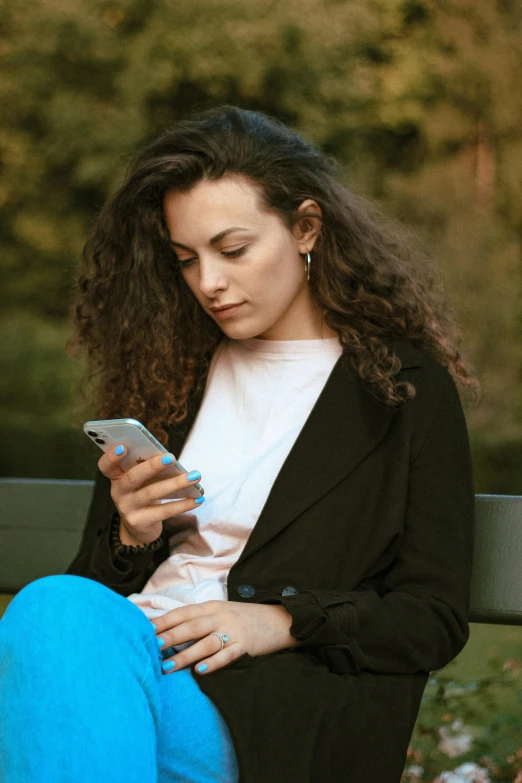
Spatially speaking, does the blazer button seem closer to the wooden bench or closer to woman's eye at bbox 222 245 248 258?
woman's eye at bbox 222 245 248 258

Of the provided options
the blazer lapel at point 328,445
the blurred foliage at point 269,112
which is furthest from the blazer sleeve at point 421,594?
the blurred foliage at point 269,112

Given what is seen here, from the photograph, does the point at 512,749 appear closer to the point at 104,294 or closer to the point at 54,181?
the point at 104,294

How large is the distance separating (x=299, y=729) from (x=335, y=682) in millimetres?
147

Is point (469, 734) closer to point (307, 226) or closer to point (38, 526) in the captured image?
point (38, 526)

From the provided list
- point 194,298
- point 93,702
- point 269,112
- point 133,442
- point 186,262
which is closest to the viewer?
point 93,702

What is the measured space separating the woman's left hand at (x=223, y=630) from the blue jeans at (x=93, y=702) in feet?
0.20

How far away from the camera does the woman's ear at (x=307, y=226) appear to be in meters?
2.44

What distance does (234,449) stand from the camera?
2.39m

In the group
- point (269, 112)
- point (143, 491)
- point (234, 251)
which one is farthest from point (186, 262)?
point (269, 112)

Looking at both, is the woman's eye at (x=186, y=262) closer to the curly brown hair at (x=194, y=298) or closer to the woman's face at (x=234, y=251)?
the woman's face at (x=234, y=251)

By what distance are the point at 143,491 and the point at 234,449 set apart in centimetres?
32

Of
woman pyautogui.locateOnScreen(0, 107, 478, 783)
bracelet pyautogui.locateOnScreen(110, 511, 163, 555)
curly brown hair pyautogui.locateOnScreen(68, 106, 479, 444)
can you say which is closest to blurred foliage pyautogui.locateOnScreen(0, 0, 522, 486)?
curly brown hair pyautogui.locateOnScreen(68, 106, 479, 444)

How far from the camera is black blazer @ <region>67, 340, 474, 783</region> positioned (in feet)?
6.15

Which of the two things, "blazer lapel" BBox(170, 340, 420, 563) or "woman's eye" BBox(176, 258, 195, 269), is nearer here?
"blazer lapel" BBox(170, 340, 420, 563)
